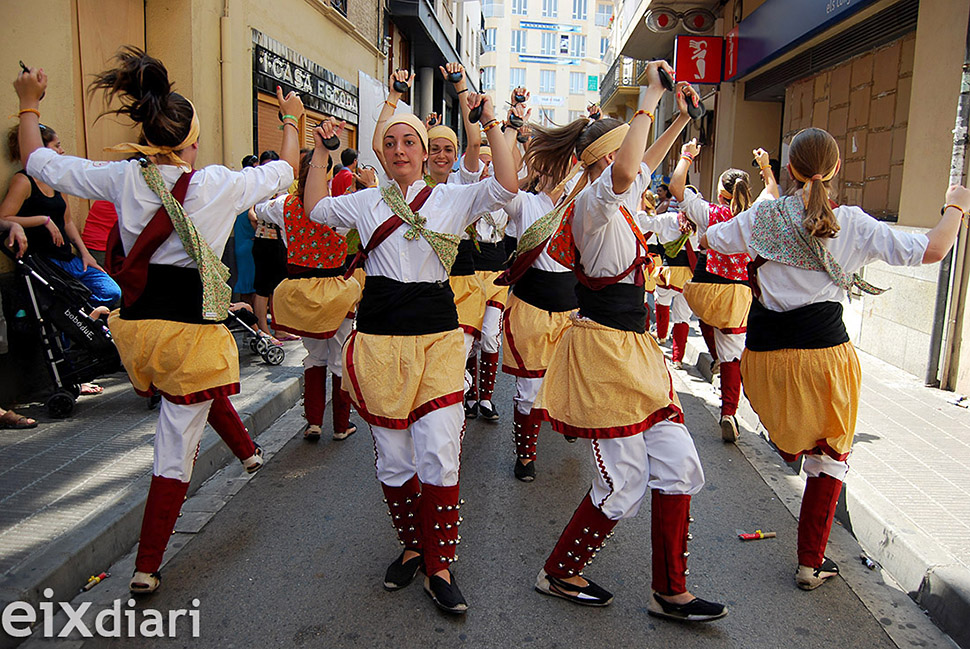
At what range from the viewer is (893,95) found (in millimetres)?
9086

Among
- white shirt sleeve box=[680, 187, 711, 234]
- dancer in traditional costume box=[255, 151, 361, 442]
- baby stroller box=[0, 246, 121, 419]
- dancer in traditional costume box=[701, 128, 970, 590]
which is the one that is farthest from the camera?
baby stroller box=[0, 246, 121, 419]

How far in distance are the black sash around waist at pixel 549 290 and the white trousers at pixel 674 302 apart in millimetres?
3763

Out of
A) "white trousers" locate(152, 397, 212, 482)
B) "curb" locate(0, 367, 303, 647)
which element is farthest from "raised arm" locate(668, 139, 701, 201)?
"curb" locate(0, 367, 303, 647)

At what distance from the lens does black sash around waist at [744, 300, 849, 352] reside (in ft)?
11.5

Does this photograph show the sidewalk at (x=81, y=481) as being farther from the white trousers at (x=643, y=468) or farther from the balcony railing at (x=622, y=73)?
the balcony railing at (x=622, y=73)

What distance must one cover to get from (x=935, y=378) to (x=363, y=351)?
606 centimetres

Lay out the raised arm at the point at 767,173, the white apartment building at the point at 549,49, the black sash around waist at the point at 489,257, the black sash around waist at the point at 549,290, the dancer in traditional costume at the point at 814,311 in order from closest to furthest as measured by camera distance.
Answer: the dancer in traditional costume at the point at 814,311 → the raised arm at the point at 767,173 → the black sash around waist at the point at 549,290 → the black sash around waist at the point at 489,257 → the white apartment building at the point at 549,49

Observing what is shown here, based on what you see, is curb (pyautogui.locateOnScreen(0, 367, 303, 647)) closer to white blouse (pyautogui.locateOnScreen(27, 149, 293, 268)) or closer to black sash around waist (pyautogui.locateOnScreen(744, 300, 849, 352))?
white blouse (pyautogui.locateOnScreen(27, 149, 293, 268))

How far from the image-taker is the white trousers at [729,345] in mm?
5891

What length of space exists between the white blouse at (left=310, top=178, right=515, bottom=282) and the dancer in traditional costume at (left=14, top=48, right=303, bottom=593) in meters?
0.48

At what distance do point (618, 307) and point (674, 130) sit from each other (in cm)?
78

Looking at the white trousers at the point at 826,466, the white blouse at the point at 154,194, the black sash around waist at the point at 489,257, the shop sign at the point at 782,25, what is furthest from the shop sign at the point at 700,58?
the white blouse at the point at 154,194

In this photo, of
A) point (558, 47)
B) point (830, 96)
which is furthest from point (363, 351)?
point (558, 47)

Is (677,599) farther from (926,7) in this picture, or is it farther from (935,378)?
(926,7)
